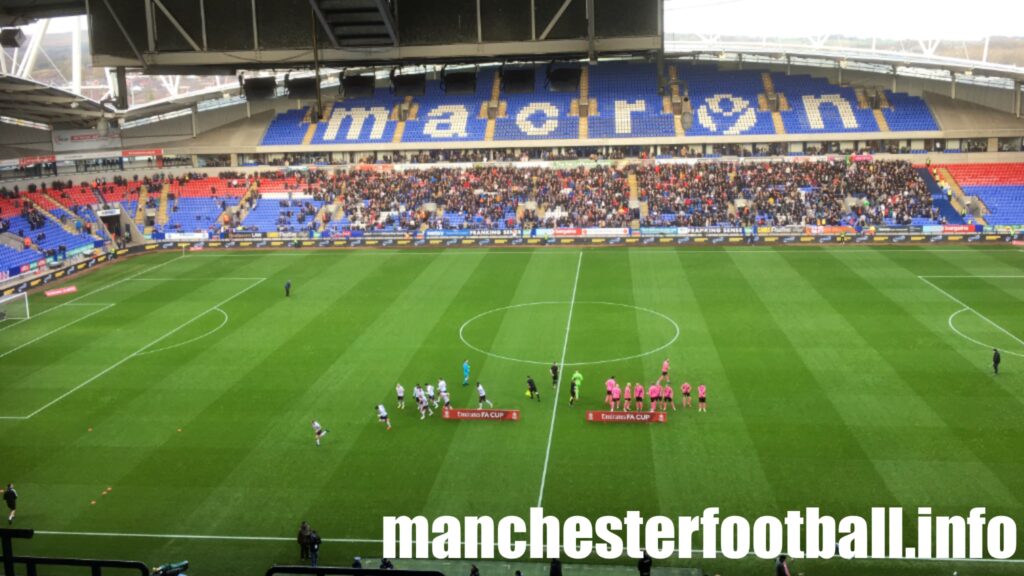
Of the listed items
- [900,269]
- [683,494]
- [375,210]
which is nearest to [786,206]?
[900,269]

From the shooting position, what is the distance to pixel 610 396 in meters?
27.3

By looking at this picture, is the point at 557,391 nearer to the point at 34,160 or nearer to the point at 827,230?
the point at 827,230

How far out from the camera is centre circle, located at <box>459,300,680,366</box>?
108 ft

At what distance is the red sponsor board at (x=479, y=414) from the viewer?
27.1 meters

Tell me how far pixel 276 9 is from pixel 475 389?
17.5 meters

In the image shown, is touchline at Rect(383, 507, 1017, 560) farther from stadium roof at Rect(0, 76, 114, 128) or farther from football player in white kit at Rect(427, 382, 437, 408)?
stadium roof at Rect(0, 76, 114, 128)

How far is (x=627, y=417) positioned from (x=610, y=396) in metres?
1.00

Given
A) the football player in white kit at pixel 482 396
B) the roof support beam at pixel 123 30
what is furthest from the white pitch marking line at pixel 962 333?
the roof support beam at pixel 123 30

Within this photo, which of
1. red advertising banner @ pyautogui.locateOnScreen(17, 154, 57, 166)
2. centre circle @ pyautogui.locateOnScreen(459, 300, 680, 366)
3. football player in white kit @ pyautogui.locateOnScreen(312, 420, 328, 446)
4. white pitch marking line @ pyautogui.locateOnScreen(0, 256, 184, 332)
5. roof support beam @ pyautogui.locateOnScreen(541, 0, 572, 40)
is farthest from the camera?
red advertising banner @ pyautogui.locateOnScreen(17, 154, 57, 166)

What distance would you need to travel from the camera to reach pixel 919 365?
30.5m

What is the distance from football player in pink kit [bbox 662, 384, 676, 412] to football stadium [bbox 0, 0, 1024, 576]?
54cm

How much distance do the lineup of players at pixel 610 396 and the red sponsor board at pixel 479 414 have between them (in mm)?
284

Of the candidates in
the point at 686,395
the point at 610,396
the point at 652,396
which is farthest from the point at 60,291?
the point at 686,395

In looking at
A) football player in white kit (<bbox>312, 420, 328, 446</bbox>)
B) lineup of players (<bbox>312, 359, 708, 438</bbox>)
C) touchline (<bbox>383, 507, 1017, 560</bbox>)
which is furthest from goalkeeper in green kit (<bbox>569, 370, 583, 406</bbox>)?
football player in white kit (<bbox>312, 420, 328, 446</bbox>)
